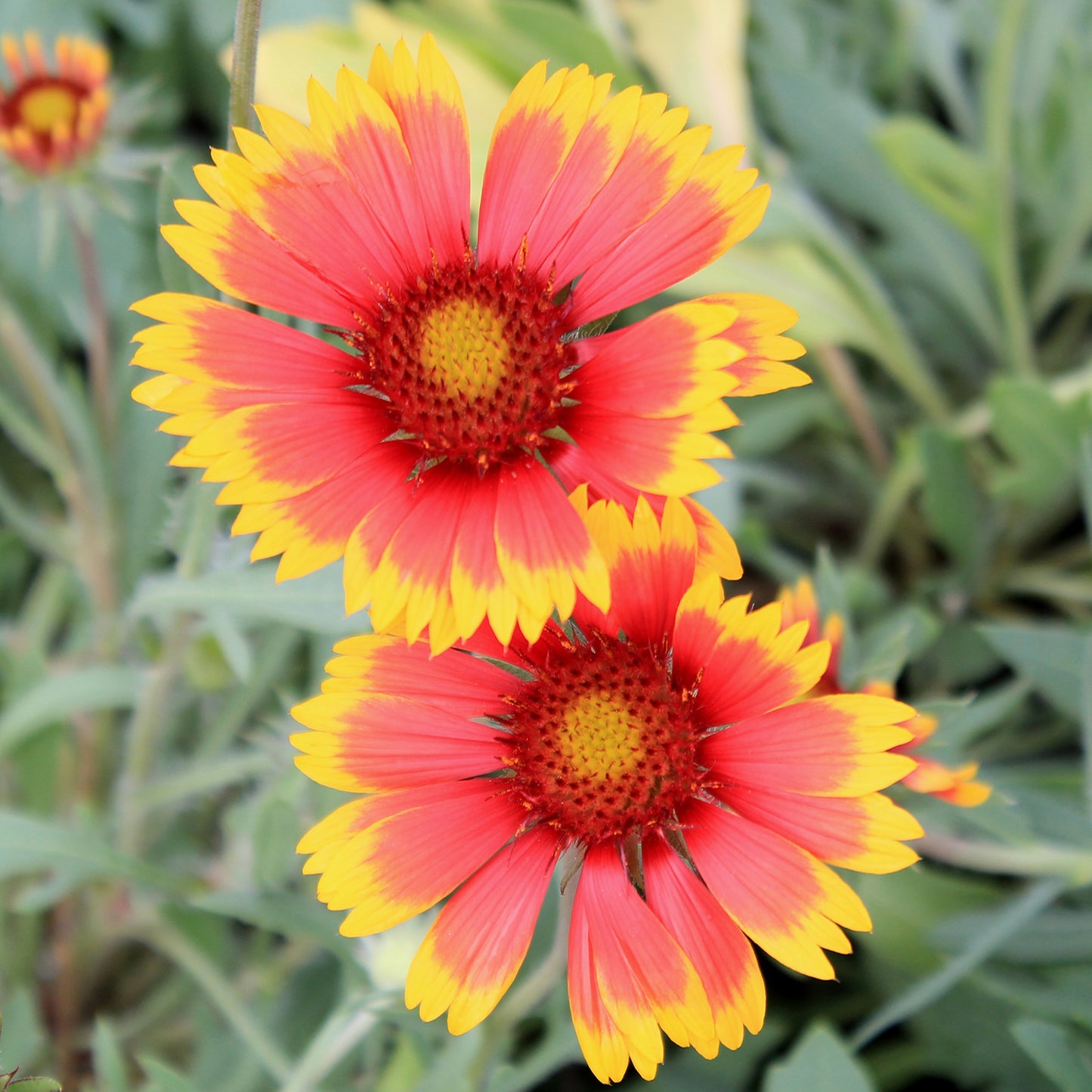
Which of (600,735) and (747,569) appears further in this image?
(747,569)

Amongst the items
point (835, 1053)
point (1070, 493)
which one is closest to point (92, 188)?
point (835, 1053)

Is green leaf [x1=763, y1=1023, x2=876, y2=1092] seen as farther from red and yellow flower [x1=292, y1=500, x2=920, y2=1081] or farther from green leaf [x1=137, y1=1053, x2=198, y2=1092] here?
green leaf [x1=137, y1=1053, x2=198, y2=1092]

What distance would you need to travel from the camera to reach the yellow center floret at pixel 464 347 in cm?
69

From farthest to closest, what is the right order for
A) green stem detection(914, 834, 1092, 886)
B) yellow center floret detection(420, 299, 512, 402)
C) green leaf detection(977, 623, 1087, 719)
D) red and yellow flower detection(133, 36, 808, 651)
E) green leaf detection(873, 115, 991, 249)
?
green leaf detection(873, 115, 991, 249) < green leaf detection(977, 623, 1087, 719) < green stem detection(914, 834, 1092, 886) < yellow center floret detection(420, 299, 512, 402) < red and yellow flower detection(133, 36, 808, 651)

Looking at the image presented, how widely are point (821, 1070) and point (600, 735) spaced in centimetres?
37

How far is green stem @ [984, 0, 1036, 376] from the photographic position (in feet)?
4.03

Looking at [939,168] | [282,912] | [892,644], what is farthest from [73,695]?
[939,168]

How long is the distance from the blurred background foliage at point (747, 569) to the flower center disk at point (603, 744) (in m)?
0.17

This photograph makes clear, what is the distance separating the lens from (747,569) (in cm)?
145

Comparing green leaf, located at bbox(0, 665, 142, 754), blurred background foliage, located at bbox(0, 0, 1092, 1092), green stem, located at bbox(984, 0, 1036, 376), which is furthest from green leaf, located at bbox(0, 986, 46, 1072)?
green stem, located at bbox(984, 0, 1036, 376)

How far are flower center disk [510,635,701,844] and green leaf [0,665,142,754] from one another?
463 millimetres

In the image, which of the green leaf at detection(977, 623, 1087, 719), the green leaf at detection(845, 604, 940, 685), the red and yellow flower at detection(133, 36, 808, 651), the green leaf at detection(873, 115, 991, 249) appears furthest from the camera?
the green leaf at detection(873, 115, 991, 249)

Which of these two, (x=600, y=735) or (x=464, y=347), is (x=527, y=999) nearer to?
(x=600, y=735)

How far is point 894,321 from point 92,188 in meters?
0.97
